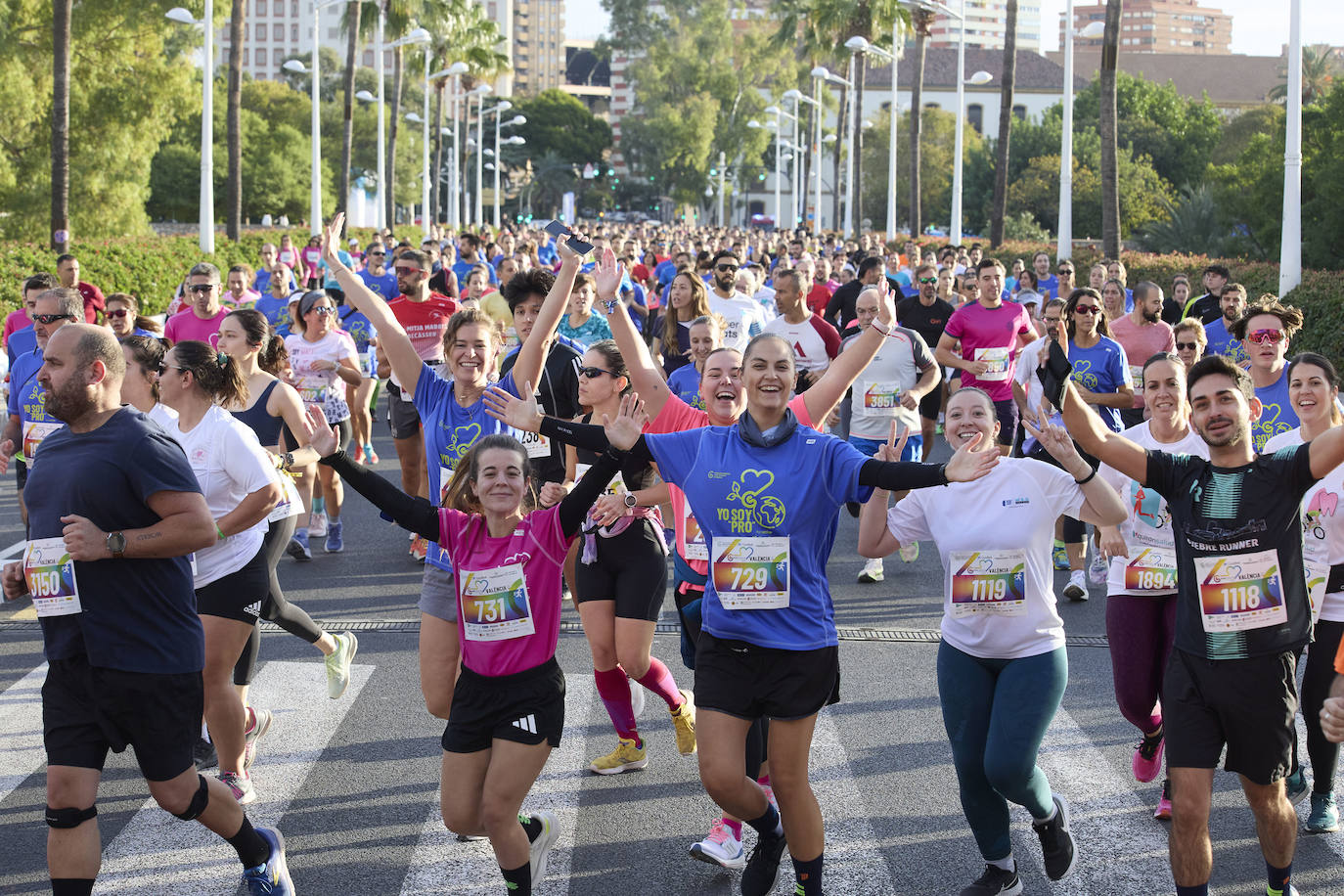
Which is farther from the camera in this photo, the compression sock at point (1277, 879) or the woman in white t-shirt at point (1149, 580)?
the woman in white t-shirt at point (1149, 580)

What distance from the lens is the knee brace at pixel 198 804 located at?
14.9 feet

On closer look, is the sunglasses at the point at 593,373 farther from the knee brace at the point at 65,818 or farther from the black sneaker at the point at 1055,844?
the knee brace at the point at 65,818

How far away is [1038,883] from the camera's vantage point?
202 inches

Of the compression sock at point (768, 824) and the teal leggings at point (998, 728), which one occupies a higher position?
the teal leggings at point (998, 728)

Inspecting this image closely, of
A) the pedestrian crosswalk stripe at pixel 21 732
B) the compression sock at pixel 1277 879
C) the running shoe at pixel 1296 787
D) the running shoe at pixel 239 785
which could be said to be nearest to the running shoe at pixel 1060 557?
the running shoe at pixel 1296 787

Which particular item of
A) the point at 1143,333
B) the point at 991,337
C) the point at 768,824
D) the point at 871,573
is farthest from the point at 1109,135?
the point at 768,824

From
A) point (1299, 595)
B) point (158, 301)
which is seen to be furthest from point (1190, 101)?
point (1299, 595)

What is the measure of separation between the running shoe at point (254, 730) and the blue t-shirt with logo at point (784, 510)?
2.55 meters

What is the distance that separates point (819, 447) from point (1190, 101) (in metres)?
89.7

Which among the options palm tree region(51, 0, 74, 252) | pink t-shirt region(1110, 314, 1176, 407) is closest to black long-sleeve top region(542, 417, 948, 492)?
pink t-shirt region(1110, 314, 1176, 407)

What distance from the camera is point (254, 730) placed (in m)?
6.45

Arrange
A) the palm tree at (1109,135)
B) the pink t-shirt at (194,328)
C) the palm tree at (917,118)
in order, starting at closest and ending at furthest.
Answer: the pink t-shirt at (194,328)
the palm tree at (1109,135)
the palm tree at (917,118)

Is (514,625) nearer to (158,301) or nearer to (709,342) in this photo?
(709,342)

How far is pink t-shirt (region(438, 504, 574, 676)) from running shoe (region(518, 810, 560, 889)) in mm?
625
